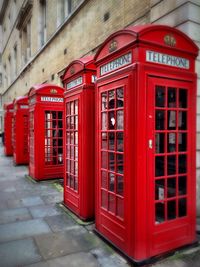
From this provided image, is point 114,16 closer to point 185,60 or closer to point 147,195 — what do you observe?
point 185,60

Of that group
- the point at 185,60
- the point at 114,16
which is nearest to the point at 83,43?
the point at 114,16

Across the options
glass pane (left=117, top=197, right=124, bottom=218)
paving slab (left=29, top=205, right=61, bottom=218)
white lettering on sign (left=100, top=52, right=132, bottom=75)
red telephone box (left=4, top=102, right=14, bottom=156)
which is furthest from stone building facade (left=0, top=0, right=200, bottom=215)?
paving slab (left=29, top=205, right=61, bottom=218)

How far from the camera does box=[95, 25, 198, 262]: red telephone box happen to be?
323 cm

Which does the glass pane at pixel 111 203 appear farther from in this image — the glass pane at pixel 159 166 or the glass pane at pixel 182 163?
the glass pane at pixel 182 163

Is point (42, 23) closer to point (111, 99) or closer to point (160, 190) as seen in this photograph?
point (111, 99)

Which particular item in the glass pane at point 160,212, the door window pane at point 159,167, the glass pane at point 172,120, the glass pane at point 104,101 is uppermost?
the glass pane at point 104,101

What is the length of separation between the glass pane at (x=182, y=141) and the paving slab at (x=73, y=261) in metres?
1.83

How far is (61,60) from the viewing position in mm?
10914

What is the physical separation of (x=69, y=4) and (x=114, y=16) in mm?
4233

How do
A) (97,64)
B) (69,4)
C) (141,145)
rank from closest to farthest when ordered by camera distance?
(141,145) → (97,64) → (69,4)

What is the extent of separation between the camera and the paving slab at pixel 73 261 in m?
3.28

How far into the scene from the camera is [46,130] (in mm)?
8078

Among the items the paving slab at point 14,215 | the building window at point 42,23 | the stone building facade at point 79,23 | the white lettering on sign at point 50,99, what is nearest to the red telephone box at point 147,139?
the stone building facade at point 79,23

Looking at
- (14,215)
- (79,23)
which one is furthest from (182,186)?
(79,23)
